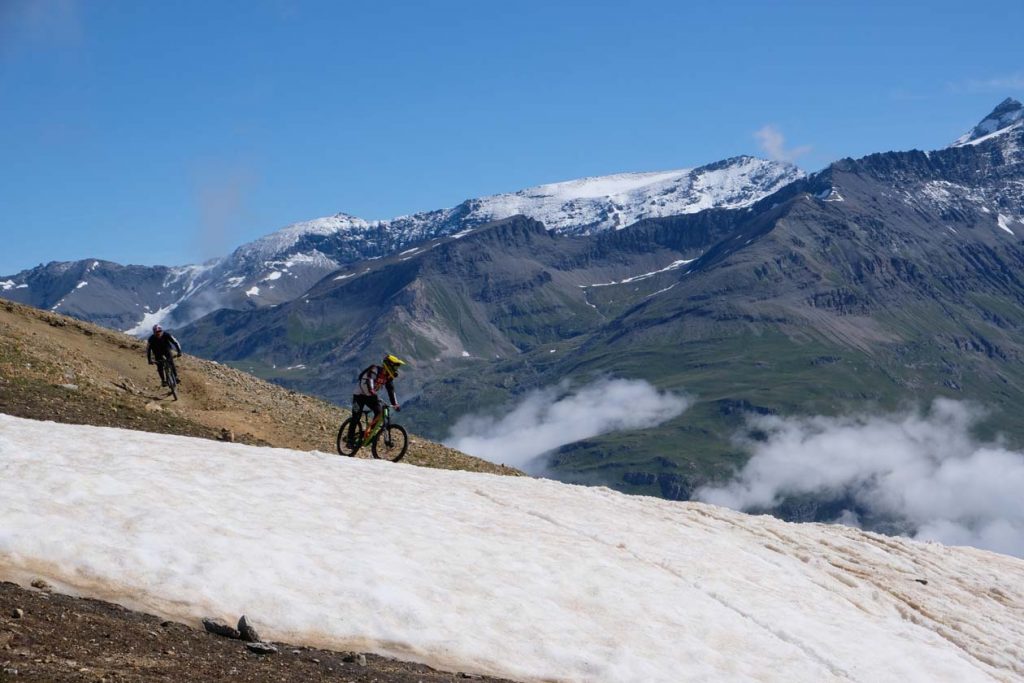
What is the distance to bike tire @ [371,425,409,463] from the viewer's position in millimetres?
39000

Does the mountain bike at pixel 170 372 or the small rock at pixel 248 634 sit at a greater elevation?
the mountain bike at pixel 170 372

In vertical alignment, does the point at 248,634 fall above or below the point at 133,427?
below

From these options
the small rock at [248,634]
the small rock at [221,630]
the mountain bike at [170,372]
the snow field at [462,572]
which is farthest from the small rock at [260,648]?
the mountain bike at [170,372]

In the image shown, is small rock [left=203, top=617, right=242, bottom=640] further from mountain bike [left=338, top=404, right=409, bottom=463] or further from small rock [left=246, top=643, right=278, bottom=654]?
mountain bike [left=338, top=404, right=409, bottom=463]

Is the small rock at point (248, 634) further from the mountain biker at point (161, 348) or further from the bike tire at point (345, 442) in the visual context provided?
the mountain biker at point (161, 348)

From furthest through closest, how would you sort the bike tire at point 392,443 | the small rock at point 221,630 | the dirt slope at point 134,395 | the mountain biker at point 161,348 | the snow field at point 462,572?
the mountain biker at point 161,348, the bike tire at point 392,443, the dirt slope at point 134,395, the snow field at point 462,572, the small rock at point 221,630

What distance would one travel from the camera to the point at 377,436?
38656 mm

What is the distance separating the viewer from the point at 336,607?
19547 millimetres

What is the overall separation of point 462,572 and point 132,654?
7.77 meters

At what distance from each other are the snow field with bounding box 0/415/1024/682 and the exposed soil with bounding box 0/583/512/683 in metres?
0.53

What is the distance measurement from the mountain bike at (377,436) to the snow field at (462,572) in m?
5.82

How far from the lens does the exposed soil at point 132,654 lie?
15.2 meters

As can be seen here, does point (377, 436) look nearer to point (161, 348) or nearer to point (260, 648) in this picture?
point (161, 348)

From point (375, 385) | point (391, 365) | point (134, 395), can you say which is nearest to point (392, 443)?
point (375, 385)
